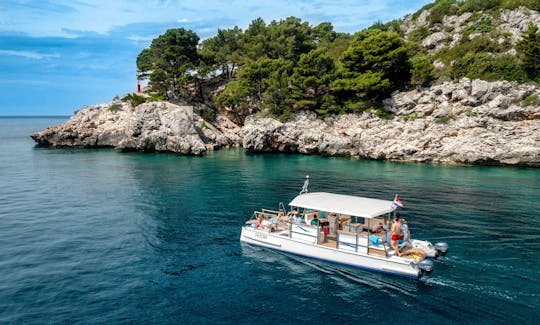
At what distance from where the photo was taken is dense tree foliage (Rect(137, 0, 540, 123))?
188 feet

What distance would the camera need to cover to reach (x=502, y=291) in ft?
52.9

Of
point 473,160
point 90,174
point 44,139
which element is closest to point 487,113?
point 473,160

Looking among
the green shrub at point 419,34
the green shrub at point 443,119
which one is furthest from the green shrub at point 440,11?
the green shrub at point 443,119

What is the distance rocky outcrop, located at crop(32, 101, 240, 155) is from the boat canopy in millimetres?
43188

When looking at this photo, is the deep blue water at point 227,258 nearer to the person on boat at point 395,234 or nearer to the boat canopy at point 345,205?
the person on boat at point 395,234

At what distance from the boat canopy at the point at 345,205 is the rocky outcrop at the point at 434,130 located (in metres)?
36.7

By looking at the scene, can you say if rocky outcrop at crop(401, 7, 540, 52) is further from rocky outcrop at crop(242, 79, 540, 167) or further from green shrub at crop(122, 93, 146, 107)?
green shrub at crop(122, 93, 146, 107)

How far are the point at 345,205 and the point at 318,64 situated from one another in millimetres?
49262

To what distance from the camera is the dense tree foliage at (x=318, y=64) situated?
57.4m

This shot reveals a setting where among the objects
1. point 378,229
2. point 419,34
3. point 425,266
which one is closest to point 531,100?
point 419,34

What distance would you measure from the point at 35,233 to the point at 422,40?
240 ft

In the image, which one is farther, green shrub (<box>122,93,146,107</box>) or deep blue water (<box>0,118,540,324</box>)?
green shrub (<box>122,93,146,107</box>)

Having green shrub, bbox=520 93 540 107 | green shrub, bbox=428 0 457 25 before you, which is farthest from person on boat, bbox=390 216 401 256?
green shrub, bbox=428 0 457 25

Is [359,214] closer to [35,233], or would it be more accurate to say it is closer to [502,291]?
[502,291]
